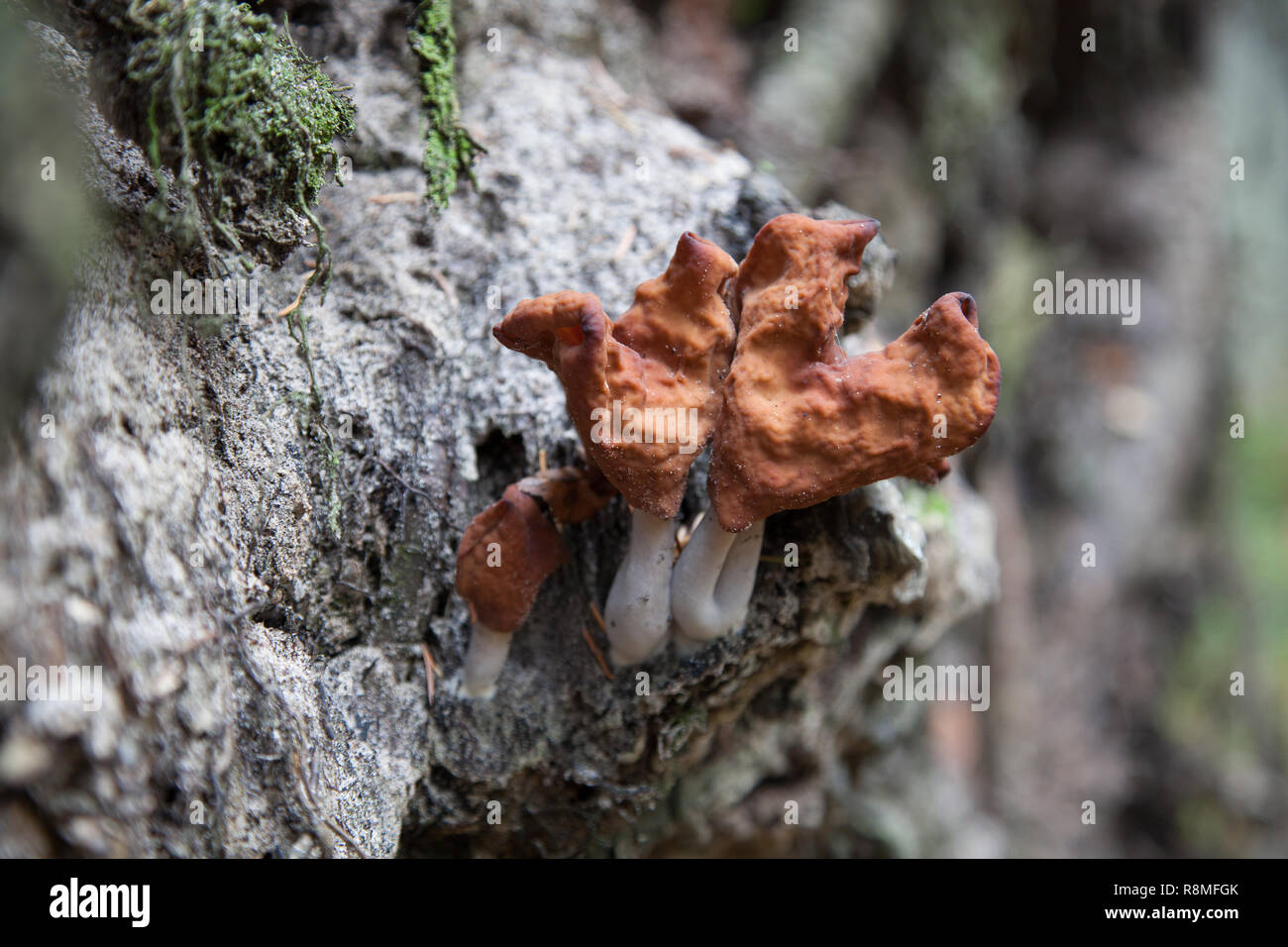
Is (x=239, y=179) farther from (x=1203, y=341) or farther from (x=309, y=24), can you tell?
(x=1203, y=341)

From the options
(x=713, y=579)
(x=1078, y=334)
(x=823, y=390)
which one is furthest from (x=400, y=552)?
(x=1078, y=334)

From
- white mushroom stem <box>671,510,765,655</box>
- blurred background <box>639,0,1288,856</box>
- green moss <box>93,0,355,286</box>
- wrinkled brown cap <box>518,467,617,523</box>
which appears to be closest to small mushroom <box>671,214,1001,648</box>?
white mushroom stem <box>671,510,765,655</box>

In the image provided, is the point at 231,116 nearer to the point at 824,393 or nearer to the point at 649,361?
the point at 649,361

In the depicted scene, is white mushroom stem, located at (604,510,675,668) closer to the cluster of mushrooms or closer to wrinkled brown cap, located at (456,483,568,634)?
the cluster of mushrooms

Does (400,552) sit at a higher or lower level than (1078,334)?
lower

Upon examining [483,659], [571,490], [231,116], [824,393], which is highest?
[231,116]

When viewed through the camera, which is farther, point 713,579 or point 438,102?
point 438,102

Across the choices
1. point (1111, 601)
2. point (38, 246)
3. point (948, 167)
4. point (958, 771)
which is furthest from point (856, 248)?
point (1111, 601)

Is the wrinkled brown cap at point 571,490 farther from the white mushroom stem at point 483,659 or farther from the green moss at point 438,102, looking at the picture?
the green moss at point 438,102

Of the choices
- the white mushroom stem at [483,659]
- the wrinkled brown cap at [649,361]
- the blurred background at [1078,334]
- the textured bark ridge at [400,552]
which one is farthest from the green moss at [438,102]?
the blurred background at [1078,334]
